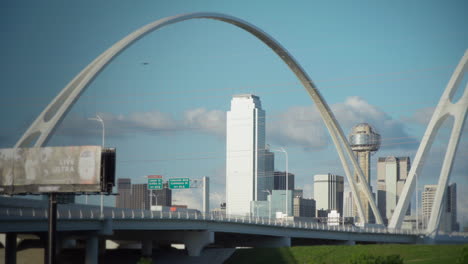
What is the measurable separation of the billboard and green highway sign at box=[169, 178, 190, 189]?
6851 centimetres

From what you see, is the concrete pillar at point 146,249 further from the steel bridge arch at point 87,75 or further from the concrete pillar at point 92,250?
the steel bridge arch at point 87,75

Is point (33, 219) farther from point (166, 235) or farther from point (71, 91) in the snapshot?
point (166, 235)

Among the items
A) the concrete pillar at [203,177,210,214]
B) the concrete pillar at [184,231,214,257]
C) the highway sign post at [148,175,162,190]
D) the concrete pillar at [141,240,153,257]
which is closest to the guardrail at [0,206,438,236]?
the concrete pillar at [184,231,214,257]

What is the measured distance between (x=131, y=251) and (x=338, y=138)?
39.8m

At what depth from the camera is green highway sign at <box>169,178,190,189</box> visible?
129 metres

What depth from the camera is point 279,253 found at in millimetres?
94750

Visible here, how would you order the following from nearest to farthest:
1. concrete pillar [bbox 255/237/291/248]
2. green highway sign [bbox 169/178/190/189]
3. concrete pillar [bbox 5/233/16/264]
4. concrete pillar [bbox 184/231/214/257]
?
concrete pillar [bbox 5/233/16/264]
concrete pillar [bbox 184/231/214/257]
concrete pillar [bbox 255/237/291/248]
green highway sign [bbox 169/178/190/189]

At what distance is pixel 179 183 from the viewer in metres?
130

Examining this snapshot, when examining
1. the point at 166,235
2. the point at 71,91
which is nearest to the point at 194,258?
the point at 166,235

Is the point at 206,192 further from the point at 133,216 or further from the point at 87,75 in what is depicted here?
the point at 87,75

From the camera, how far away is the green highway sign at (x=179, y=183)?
129000 mm

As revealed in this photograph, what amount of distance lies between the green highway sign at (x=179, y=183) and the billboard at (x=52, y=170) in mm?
68512

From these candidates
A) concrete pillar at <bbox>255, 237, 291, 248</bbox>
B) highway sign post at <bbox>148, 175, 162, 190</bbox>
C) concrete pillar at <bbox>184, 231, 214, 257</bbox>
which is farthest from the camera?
highway sign post at <bbox>148, 175, 162, 190</bbox>

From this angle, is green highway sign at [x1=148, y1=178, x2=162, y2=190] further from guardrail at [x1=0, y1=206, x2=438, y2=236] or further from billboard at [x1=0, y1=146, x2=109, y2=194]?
billboard at [x1=0, y1=146, x2=109, y2=194]
